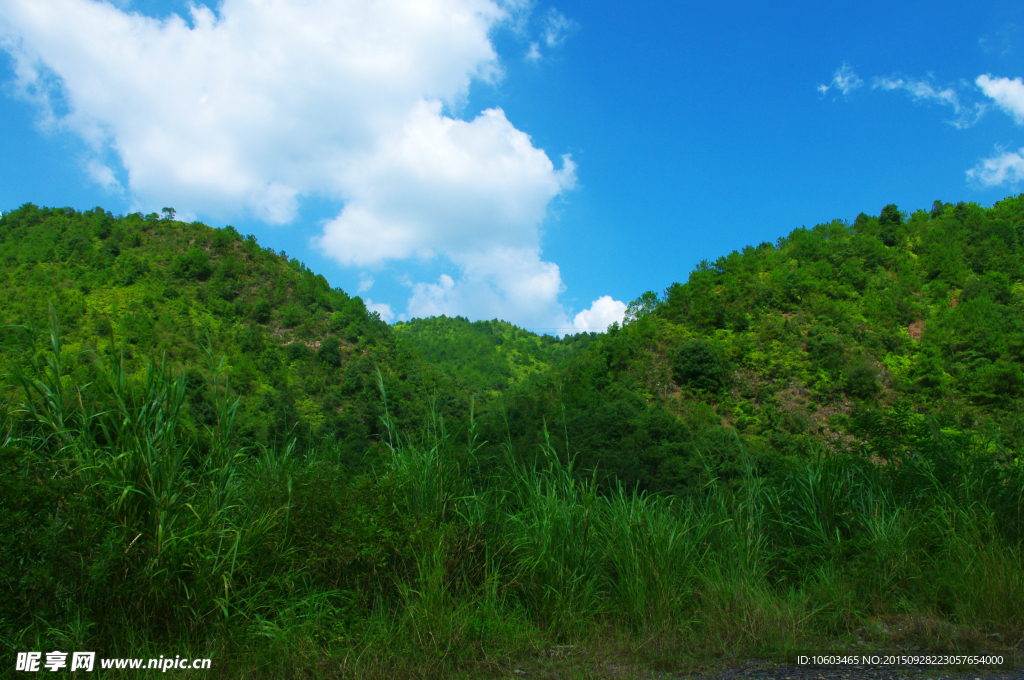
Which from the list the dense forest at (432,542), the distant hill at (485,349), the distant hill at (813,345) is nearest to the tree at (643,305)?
the distant hill at (813,345)

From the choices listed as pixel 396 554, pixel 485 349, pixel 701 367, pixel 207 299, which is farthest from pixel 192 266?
pixel 396 554

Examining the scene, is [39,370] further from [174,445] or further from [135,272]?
[135,272]

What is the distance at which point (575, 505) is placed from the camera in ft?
12.7

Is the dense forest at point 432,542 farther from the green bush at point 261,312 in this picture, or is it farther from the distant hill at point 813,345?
the green bush at point 261,312

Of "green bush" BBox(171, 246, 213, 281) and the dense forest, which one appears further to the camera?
"green bush" BBox(171, 246, 213, 281)

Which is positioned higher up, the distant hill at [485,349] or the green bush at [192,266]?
the green bush at [192,266]

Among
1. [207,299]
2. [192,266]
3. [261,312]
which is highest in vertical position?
[192,266]

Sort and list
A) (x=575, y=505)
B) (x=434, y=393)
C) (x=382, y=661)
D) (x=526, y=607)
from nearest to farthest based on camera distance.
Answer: (x=382, y=661) < (x=526, y=607) < (x=575, y=505) < (x=434, y=393)

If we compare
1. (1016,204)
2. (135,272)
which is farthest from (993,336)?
(135,272)

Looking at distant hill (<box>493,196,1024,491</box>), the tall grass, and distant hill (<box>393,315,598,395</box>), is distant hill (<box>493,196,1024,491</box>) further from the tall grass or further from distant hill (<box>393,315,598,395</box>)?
distant hill (<box>393,315,598,395</box>)

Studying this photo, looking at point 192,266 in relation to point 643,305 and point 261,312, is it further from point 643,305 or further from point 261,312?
point 643,305

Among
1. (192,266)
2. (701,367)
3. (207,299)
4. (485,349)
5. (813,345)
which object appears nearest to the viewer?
(701,367)

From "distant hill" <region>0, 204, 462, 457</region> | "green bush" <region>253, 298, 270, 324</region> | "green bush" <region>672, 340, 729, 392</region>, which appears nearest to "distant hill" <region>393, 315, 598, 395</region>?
"distant hill" <region>0, 204, 462, 457</region>

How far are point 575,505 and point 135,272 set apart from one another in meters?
74.5
